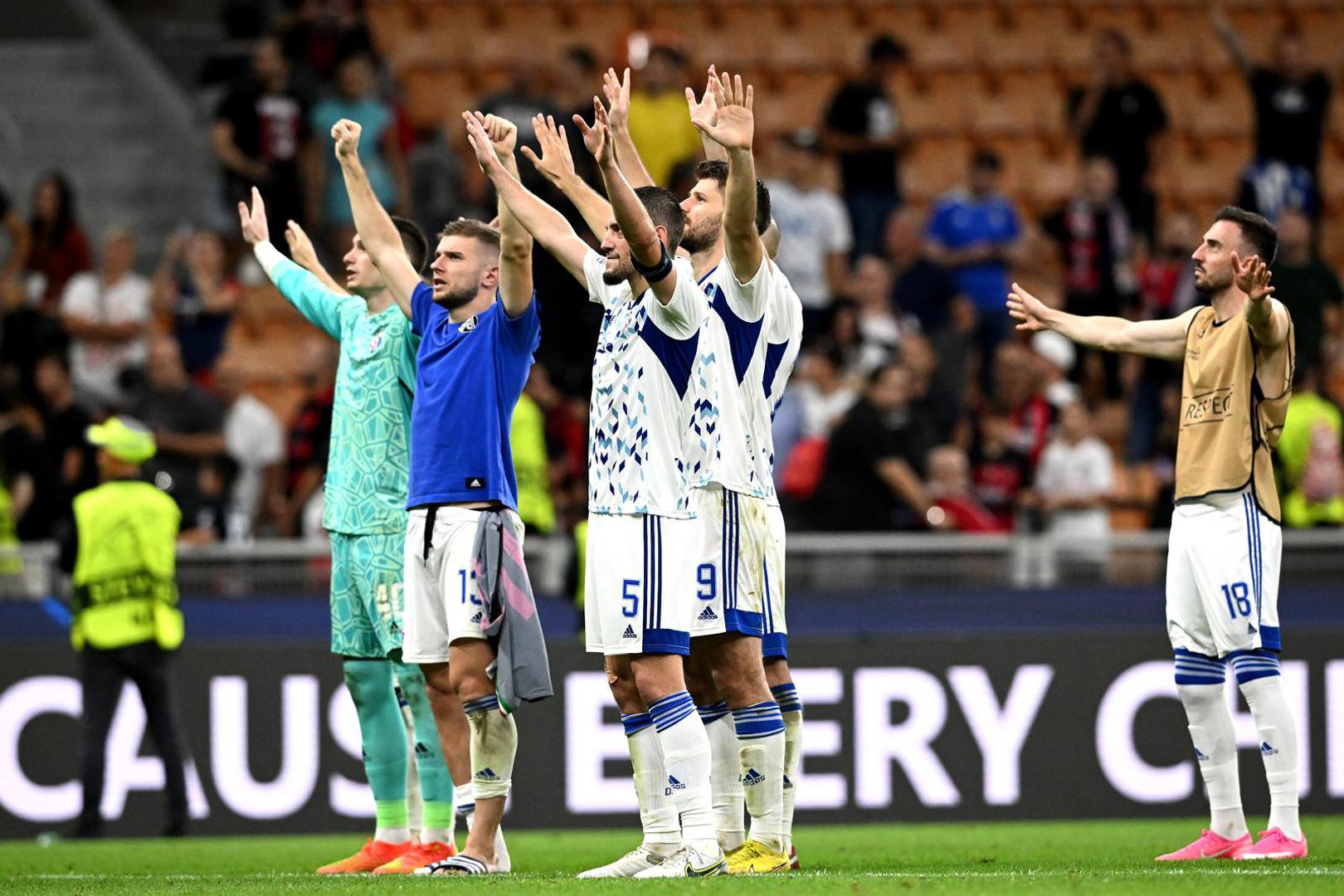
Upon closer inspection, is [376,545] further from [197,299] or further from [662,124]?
[662,124]

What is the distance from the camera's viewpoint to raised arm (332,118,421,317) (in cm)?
834

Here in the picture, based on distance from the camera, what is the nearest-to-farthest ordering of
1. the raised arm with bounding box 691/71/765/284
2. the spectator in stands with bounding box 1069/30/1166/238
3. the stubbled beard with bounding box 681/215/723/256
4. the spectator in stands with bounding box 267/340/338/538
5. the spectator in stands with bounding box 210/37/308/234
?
the raised arm with bounding box 691/71/765/284 → the stubbled beard with bounding box 681/215/723/256 → the spectator in stands with bounding box 267/340/338/538 → the spectator in stands with bounding box 210/37/308/234 → the spectator in stands with bounding box 1069/30/1166/238

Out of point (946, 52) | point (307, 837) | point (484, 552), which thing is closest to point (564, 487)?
point (307, 837)

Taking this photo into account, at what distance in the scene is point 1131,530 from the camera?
45.5ft

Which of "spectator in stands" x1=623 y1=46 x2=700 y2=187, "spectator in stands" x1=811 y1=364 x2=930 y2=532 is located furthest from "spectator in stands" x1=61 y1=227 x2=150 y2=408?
"spectator in stands" x1=811 y1=364 x2=930 y2=532

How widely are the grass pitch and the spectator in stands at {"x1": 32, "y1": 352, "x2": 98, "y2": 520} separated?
8.11 ft

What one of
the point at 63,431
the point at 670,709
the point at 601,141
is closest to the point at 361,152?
the point at 63,431

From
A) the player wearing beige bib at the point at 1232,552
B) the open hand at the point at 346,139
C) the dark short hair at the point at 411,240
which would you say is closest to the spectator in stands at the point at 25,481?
the dark short hair at the point at 411,240

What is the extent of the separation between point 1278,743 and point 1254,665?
1.06 feet

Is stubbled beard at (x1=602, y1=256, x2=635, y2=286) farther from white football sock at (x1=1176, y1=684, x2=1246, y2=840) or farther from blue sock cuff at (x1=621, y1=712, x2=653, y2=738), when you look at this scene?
white football sock at (x1=1176, y1=684, x2=1246, y2=840)

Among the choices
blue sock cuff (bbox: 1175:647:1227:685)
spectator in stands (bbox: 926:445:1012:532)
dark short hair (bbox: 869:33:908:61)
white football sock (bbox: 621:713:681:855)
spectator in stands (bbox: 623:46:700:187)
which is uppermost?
dark short hair (bbox: 869:33:908:61)

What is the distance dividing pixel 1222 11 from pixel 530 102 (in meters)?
7.51

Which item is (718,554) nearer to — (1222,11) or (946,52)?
(946,52)

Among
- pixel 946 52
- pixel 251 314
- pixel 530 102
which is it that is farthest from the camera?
pixel 946 52
